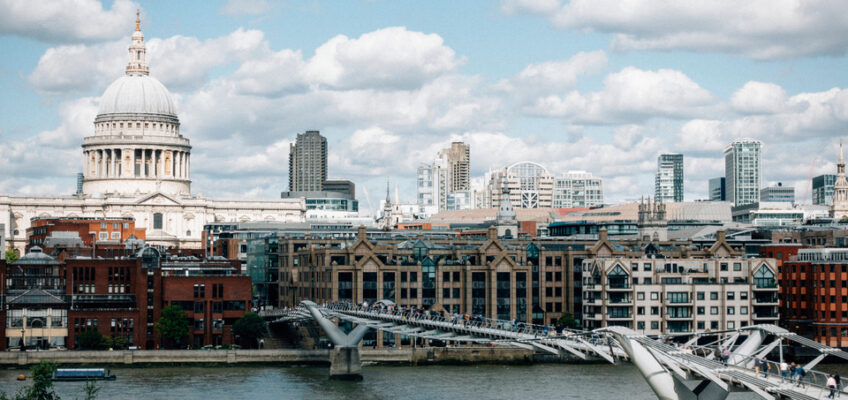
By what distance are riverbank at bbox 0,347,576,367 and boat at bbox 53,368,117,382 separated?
6910mm

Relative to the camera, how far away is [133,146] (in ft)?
636

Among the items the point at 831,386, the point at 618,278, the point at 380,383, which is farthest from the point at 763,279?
the point at 831,386

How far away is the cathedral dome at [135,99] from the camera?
7717 inches

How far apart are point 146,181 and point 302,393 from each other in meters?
116

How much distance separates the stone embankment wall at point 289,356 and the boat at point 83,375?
6.93 metres

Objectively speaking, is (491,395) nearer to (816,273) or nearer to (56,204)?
(816,273)

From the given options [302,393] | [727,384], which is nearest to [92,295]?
[302,393]

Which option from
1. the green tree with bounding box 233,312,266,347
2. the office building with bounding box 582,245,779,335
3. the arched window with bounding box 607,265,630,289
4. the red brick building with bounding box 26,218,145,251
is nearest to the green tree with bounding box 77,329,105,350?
the green tree with bounding box 233,312,266,347

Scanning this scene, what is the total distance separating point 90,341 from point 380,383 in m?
22.9

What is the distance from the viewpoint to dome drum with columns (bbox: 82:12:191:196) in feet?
638

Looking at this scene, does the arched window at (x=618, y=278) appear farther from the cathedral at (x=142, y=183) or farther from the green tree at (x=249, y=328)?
the cathedral at (x=142, y=183)

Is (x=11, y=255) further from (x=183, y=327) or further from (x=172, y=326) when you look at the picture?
(x=172, y=326)

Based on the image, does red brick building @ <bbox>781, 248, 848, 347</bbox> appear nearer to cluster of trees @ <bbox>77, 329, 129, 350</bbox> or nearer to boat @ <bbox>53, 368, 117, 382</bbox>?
cluster of trees @ <bbox>77, 329, 129, 350</bbox>

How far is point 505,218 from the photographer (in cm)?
15238
